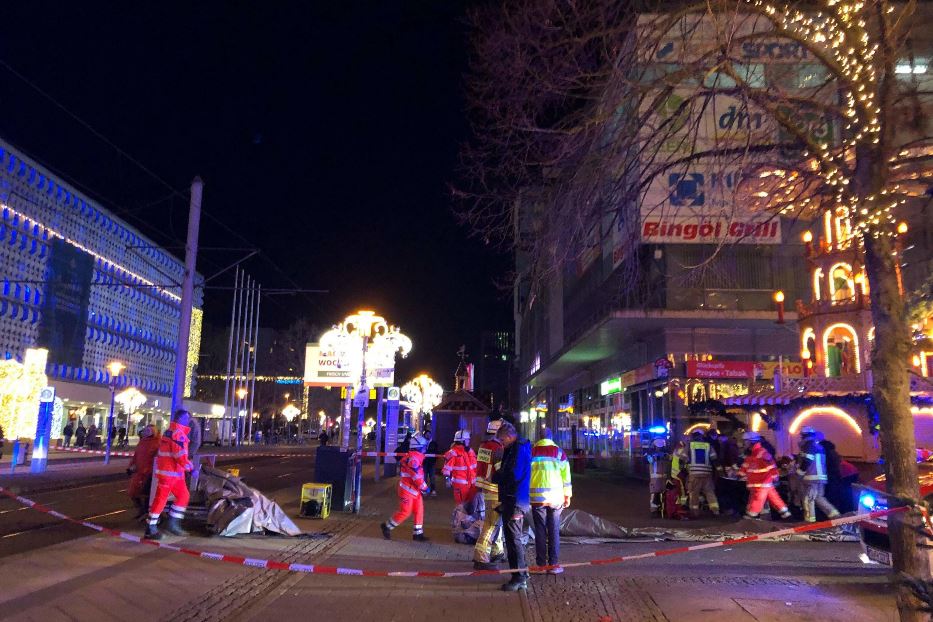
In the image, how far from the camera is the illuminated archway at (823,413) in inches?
636

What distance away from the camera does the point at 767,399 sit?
17219mm

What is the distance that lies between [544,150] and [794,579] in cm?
545

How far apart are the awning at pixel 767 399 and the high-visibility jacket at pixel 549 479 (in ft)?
34.6

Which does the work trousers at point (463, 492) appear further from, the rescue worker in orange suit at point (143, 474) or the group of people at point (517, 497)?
the rescue worker in orange suit at point (143, 474)

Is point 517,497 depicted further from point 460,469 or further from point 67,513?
point 67,513

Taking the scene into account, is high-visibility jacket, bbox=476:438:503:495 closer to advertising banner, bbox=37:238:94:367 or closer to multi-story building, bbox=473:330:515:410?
advertising banner, bbox=37:238:94:367

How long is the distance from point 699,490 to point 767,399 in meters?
5.28

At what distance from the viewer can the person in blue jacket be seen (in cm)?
734

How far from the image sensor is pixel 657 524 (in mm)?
11969

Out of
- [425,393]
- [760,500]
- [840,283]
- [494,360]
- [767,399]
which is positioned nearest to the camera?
[760,500]

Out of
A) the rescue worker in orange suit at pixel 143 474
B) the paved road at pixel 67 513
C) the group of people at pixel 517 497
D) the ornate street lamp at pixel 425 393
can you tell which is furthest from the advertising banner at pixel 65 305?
the group of people at pixel 517 497

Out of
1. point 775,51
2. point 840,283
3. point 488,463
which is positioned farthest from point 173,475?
point 840,283

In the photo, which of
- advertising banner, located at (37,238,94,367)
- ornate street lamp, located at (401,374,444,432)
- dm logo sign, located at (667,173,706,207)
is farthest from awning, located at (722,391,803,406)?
advertising banner, located at (37,238,94,367)

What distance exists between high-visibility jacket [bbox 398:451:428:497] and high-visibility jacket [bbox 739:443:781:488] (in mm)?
5545
